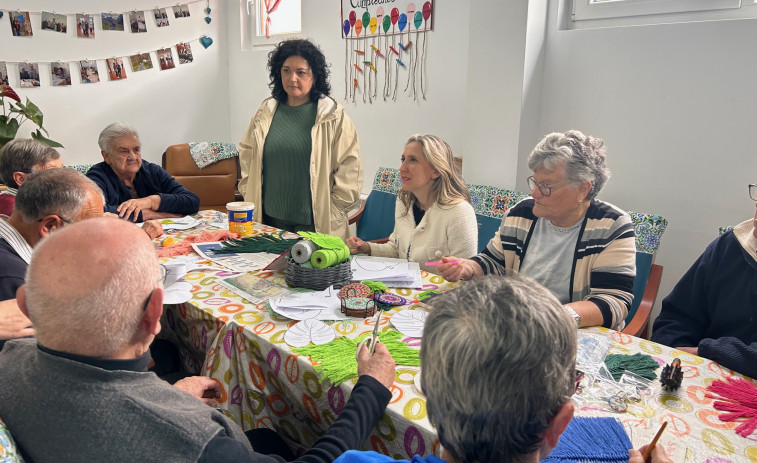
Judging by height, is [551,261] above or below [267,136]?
below

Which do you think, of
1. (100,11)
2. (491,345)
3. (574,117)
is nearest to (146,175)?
(100,11)

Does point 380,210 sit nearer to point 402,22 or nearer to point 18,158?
point 402,22

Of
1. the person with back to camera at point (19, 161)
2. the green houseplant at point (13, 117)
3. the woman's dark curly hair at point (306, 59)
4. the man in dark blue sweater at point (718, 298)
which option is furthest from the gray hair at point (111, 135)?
the man in dark blue sweater at point (718, 298)

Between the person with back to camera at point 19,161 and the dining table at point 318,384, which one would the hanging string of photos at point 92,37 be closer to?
the person with back to camera at point 19,161

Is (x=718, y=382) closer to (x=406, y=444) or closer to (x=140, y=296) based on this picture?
(x=406, y=444)

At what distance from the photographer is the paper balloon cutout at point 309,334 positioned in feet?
4.69

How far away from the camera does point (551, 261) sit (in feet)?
6.27

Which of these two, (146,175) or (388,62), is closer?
(146,175)

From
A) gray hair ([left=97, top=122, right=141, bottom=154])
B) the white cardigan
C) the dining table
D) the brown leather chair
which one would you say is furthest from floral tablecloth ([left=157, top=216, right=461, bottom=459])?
the brown leather chair

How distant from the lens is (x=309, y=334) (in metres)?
1.47

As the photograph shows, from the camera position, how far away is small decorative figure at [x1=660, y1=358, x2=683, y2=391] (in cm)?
119

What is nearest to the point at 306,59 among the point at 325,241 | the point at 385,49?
the point at 385,49

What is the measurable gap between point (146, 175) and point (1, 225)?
159cm

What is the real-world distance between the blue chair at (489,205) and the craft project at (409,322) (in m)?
1.51
